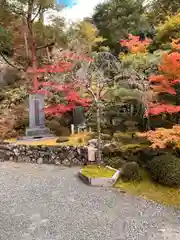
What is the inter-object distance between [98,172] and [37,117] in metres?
3.96

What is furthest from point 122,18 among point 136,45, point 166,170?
point 166,170

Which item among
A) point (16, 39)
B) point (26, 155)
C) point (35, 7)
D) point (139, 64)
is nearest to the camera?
point (26, 155)

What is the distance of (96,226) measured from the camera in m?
4.98

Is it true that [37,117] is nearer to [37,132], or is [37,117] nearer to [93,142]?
[37,132]

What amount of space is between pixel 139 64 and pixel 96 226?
824 cm

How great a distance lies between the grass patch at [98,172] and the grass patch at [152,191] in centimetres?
39

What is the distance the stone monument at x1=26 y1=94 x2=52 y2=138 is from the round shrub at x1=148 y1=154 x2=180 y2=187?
469 cm

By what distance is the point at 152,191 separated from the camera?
6.61 metres

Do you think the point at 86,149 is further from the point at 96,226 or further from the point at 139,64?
the point at 139,64

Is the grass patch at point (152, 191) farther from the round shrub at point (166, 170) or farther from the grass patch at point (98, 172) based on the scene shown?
the grass patch at point (98, 172)

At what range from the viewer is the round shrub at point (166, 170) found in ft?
21.7

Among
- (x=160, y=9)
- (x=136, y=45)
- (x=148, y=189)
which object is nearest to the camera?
(x=148, y=189)

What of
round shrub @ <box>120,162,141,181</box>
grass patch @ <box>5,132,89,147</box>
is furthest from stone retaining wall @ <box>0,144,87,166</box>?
round shrub @ <box>120,162,141,181</box>

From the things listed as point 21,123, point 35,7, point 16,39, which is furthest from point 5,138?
point 16,39
